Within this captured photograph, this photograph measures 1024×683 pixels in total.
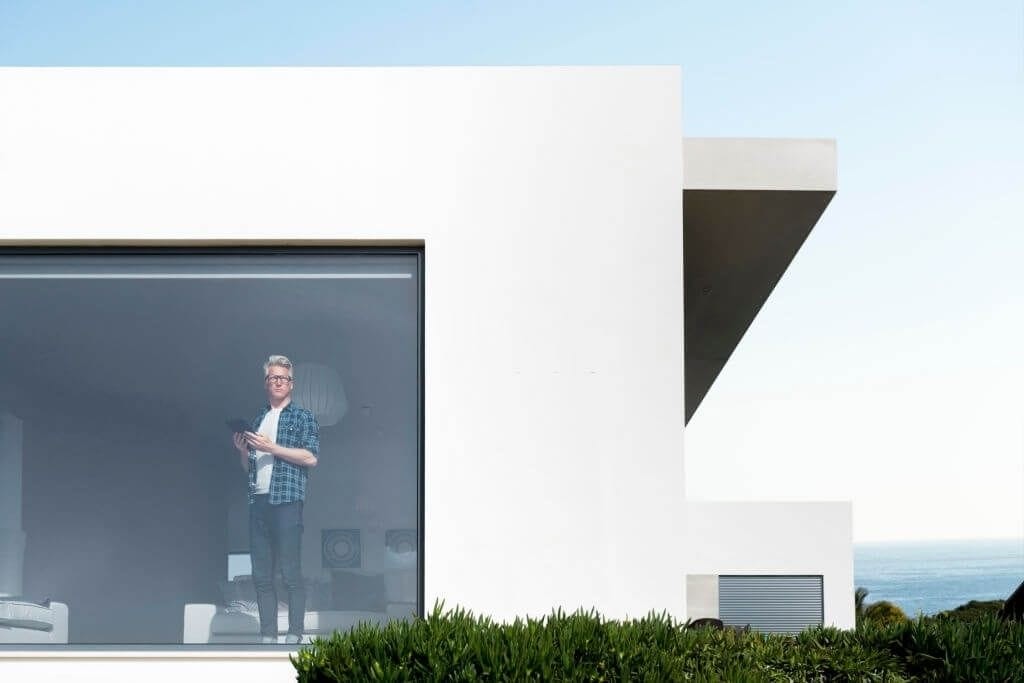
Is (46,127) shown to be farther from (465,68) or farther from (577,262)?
(577,262)

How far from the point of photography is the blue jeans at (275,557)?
21.8 feet

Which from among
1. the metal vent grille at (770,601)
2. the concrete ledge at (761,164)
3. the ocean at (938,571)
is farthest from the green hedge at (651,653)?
the ocean at (938,571)

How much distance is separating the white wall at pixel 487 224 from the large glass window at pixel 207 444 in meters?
0.24

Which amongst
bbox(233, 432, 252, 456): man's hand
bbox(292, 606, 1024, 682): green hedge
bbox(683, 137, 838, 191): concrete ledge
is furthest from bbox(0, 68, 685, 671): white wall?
bbox(292, 606, 1024, 682): green hedge

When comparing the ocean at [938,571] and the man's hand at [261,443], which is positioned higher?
the man's hand at [261,443]

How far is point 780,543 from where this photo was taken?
57.8 feet

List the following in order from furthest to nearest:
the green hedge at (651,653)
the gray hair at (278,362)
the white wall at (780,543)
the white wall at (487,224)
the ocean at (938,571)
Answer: the ocean at (938,571)
the white wall at (780,543)
the gray hair at (278,362)
the white wall at (487,224)
the green hedge at (651,653)

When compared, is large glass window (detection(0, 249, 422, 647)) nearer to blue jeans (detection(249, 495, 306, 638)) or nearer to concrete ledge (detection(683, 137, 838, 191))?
blue jeans (detection(249, 495, 306, 638))

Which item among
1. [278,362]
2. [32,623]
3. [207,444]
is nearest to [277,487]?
[207,444]

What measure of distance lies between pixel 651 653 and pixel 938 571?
7914 cm

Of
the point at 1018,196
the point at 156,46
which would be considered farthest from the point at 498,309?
the point at 1018,196

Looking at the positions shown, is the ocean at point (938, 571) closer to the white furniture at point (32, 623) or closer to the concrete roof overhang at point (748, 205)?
the concrete roof overhang at point (748, 205)

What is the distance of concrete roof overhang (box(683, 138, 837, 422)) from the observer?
7.37 meters

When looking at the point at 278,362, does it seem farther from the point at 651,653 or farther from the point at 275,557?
the point at 651,653
